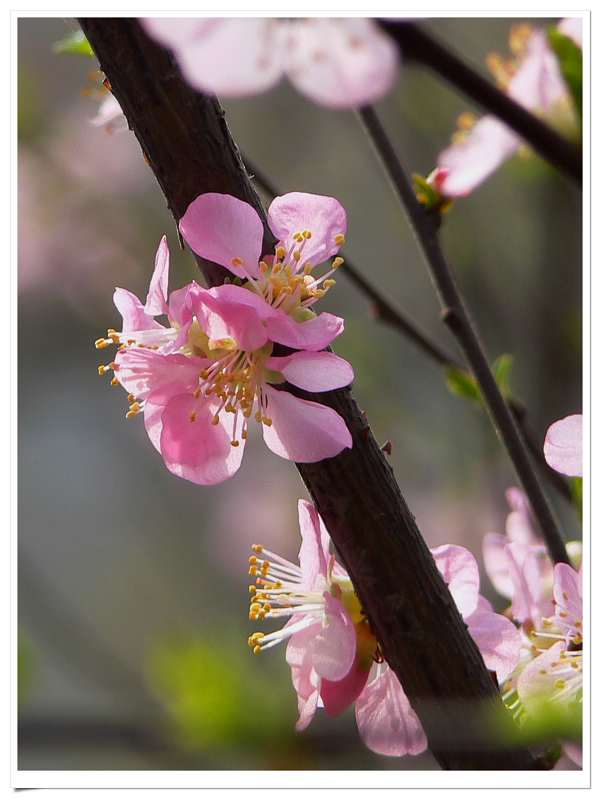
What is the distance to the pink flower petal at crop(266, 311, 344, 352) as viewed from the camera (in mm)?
682

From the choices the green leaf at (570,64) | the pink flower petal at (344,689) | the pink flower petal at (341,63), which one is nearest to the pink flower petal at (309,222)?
the pink flower petal at (341,63)

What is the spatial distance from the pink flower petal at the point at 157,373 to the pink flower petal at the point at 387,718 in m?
0.27

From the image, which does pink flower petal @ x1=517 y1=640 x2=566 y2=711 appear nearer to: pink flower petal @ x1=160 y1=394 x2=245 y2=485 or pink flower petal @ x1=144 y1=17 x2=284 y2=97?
pink flower petal @ x1=160 y1=394 x2=245 y2=485

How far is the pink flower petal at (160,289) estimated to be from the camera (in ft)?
2.39

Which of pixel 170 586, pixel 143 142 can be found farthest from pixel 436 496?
pixel 143 142

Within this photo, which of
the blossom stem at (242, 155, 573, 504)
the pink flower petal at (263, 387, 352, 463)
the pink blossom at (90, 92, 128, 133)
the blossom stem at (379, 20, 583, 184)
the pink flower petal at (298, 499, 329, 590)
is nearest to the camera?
the blossom stem at (379, 20, 583, 184)

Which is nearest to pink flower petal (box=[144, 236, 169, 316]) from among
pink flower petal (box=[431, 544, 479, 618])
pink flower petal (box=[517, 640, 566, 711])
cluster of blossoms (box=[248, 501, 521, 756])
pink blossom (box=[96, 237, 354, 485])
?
pink blossom (box=[96, 237, 354, 485])

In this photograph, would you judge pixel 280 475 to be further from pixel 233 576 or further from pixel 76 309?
pixel 76 309

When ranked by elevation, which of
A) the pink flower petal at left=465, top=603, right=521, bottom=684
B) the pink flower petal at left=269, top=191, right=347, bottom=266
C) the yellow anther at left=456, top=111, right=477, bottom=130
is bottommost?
the pink flower petal at left=465, top=603, right=521, bottom=684

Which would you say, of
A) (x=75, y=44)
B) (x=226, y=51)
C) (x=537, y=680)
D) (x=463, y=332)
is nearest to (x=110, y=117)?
(x=75, y=44)

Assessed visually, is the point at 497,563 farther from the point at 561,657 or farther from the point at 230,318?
the point at 230,318

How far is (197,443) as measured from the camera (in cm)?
74

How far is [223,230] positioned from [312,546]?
28cm
